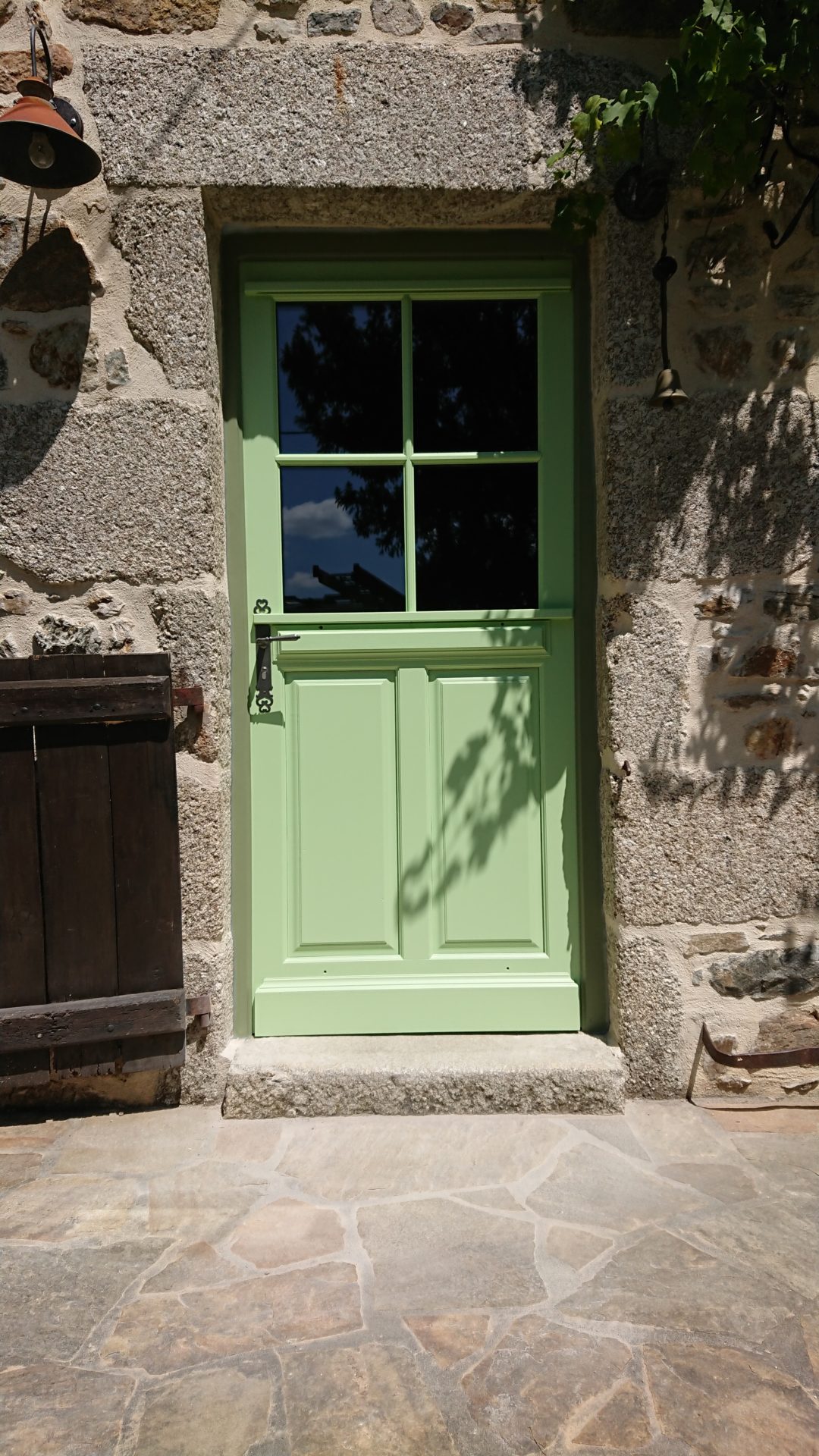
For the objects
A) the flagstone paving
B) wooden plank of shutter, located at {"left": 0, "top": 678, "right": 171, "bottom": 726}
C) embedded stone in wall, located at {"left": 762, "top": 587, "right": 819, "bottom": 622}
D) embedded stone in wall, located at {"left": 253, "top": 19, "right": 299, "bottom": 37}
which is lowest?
the flagstone paving

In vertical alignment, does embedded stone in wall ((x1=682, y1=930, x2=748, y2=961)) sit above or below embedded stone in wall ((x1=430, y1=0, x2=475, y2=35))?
below

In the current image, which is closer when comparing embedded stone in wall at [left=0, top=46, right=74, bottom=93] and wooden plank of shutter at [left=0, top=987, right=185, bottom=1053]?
wooden plank of shutter at [left=0, top=987, right=185, bottom=1053]

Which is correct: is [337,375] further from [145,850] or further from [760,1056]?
[760,1056]

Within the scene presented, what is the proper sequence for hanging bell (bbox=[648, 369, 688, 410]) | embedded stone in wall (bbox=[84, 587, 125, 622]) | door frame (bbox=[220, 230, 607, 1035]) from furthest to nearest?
door frame (bbox=[220, 230, 607, 1035])
embedded stone in wall (bbox=[84, 587, 125, 622])
hanging bell (bbox=[648, 369, 688, 410])

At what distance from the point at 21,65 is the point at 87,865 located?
1959 mm

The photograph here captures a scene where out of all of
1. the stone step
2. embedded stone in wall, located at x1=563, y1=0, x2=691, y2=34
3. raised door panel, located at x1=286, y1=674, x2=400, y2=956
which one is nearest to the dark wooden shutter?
the stone step

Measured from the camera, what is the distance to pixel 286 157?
2250mm

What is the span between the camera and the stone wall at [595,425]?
225 cm

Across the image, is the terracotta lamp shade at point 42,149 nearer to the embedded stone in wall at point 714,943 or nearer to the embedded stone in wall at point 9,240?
the embedded stone in wall at point 9,240

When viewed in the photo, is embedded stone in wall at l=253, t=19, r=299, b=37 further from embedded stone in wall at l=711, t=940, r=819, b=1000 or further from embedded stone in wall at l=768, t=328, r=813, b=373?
embedded stone in wall at l=711, t=940, r=819, b=1000

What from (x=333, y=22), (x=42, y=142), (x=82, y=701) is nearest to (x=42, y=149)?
(x=42, y=142)

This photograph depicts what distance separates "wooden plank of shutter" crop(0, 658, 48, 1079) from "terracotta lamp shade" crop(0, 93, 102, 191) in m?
1.12

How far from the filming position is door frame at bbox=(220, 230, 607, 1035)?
2.44 meters

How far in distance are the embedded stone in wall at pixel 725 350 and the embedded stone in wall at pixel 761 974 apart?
151 centimetres
